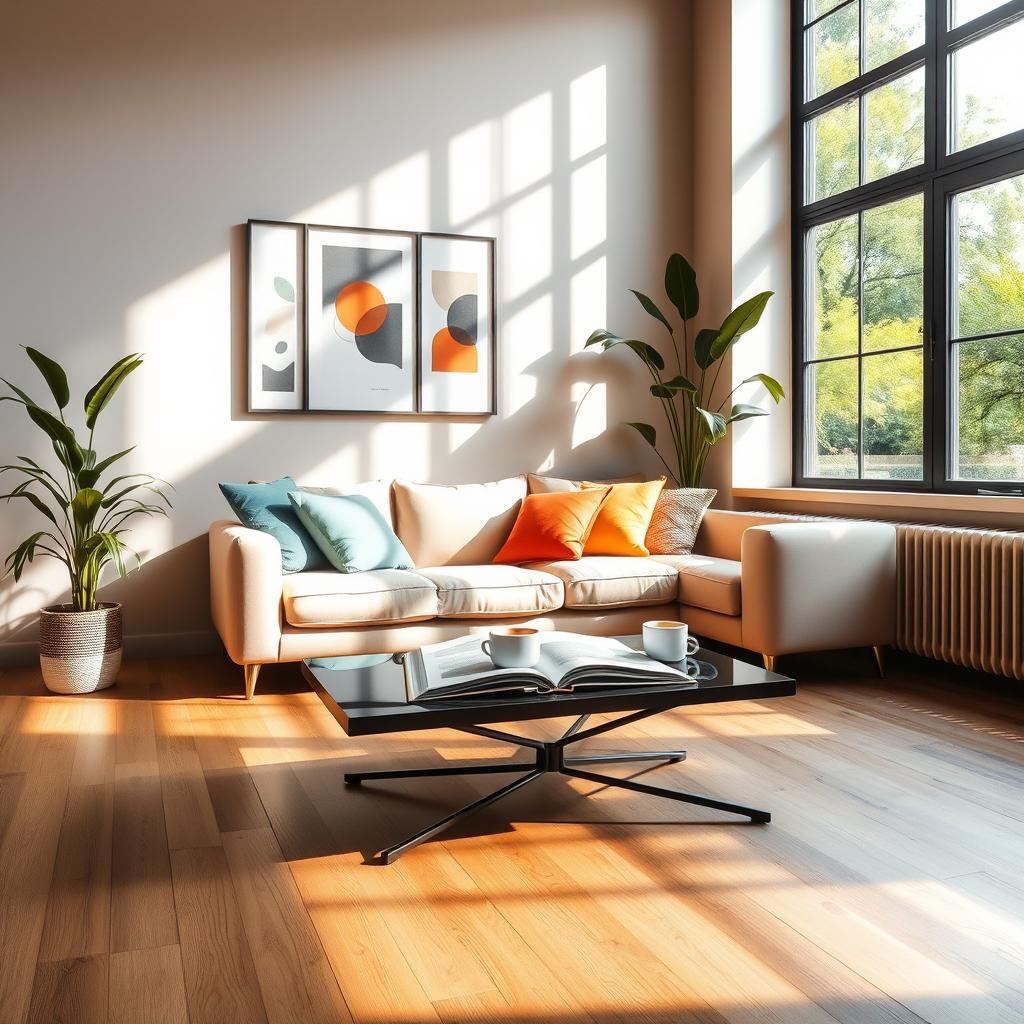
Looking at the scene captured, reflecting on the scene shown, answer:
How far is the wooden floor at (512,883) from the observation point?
1.51 meters

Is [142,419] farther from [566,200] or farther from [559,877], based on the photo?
[559,877]

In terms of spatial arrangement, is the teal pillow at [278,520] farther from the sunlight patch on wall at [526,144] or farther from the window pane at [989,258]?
the window pane at [989,258]

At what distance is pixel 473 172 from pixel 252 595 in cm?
244

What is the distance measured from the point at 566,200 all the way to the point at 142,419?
7.63ft

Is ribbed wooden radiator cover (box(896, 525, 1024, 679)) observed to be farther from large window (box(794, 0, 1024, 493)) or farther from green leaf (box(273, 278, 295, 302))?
green leaf (box(273, 278, 295, 302))

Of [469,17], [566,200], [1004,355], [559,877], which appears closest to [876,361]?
[1004,355]

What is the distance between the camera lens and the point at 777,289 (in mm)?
4988

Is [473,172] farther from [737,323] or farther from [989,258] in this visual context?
[989,258]

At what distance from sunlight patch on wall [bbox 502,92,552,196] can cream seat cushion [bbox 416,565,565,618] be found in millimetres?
2050

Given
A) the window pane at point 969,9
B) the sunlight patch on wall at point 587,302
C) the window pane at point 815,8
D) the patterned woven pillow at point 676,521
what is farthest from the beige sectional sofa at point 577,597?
the window pane at point 815,8

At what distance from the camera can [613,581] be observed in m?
3.93

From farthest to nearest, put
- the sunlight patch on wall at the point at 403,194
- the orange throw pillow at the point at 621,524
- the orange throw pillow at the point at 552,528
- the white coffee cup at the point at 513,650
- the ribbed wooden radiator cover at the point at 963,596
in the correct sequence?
1. the sunlight patch on wall at the point at 403,194
2. the orange throw pillow at the point at 621,524
3. the orange throw pillow at the point at 552,528
4. the ribbed wooden radiator cover at the point at 963,596
5. the white coffee cup at the point at 513,650

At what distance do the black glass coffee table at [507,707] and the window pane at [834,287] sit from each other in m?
2.70

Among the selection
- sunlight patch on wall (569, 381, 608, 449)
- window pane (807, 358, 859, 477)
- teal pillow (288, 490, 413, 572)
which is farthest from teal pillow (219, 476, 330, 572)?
window pane (807, 358, 859, 477)
